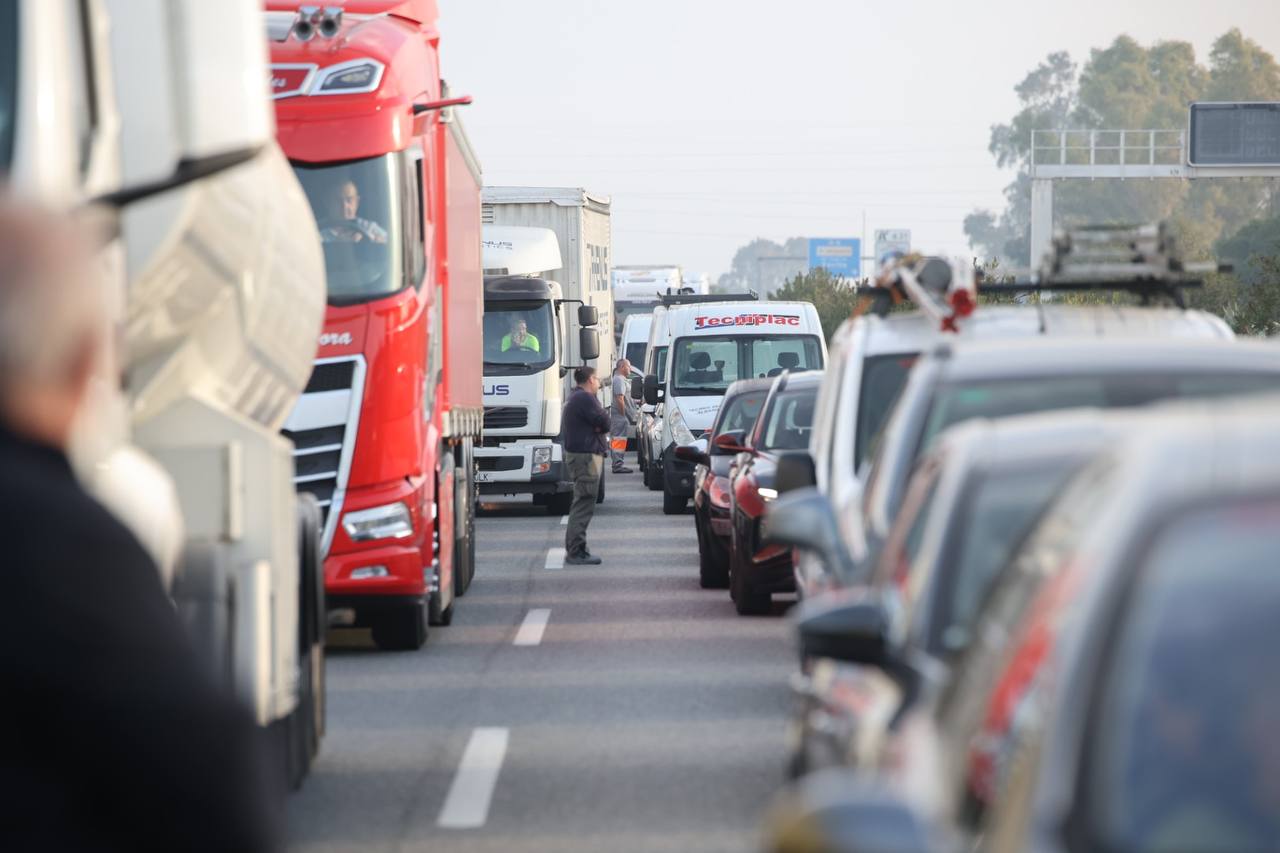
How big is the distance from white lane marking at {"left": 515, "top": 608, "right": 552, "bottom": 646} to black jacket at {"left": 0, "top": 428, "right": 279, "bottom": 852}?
435 inches

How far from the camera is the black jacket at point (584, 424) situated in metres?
20.0

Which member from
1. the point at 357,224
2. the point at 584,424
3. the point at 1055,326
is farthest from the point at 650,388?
the point at 1055,326

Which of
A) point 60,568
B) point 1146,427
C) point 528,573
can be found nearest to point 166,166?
point 1146,427

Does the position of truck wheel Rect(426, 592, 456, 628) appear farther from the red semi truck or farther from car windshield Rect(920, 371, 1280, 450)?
car windshield Rect(920, 371, 1280, 450)

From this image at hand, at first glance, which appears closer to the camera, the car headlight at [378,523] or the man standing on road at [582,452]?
the car headlight at [378,523]

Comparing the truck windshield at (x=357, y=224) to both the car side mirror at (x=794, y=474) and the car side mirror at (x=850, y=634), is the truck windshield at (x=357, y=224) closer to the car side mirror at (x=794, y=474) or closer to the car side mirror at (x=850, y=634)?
the car side mirror at (x=794, y=474)

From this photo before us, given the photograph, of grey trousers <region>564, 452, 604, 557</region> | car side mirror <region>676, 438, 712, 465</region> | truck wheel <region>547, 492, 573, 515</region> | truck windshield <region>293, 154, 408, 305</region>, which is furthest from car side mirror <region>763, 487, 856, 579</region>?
truck wheel <region>547, 492, 573, 515</region>

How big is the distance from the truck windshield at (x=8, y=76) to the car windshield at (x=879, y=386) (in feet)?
15.5

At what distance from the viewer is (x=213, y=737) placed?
258 cm

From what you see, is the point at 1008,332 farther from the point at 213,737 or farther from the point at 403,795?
the point at 213,737

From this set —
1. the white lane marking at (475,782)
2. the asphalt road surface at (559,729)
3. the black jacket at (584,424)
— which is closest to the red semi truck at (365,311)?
the asphalt road surface at (559,729)

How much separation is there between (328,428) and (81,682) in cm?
1009

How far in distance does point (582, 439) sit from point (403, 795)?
37.8ft

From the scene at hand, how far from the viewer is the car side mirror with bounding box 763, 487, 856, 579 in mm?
6512
